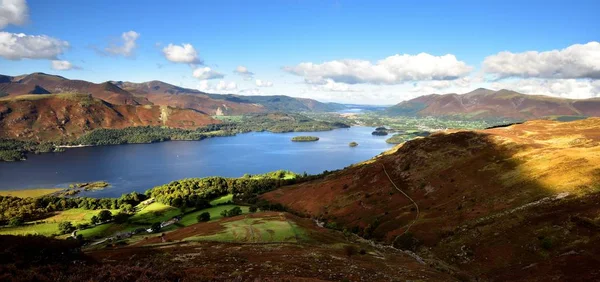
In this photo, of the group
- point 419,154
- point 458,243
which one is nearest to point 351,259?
point 458,243

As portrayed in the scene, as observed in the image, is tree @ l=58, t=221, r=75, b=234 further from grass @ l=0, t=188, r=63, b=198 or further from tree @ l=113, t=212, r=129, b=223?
grass @ l=0, t=188, r=63, b=198

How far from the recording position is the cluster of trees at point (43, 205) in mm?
124062

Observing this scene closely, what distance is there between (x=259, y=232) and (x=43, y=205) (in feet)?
424

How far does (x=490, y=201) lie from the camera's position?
60781 millimetres

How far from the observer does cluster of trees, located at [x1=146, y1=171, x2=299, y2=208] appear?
13512 centimetres

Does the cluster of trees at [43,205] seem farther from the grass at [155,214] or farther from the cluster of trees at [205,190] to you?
the cluster of trees at [205,190]

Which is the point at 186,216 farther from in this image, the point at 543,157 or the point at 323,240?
the point at 543,157

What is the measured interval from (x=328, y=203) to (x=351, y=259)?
53.3 m

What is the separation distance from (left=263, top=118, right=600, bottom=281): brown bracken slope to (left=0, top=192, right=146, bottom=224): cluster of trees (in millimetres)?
76626

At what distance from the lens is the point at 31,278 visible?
18.8m

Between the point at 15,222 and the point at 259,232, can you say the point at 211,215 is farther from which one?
the point at 15,222

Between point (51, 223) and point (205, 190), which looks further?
point (205, 190)

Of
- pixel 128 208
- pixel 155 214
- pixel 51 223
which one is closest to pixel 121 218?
pixel 155 214

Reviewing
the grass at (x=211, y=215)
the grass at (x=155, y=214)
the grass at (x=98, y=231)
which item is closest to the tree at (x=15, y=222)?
the grass at (x=98, y=231)
